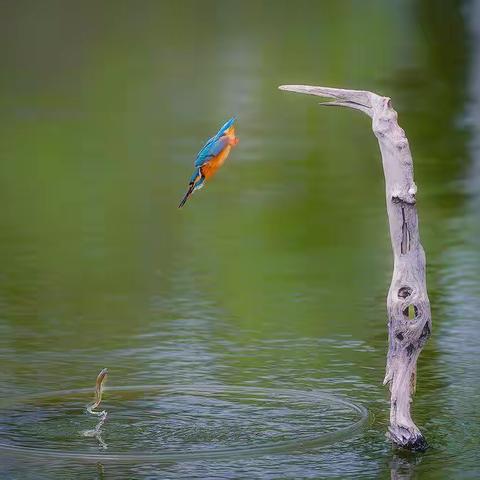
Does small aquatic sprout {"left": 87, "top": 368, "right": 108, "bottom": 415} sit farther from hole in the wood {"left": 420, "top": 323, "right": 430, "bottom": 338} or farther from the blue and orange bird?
hole in the wood {"left": 420, "top": 323, "right": 430, "bottom": 338}

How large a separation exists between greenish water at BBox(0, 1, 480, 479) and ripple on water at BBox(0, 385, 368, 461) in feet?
0.06

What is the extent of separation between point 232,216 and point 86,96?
6304 millimetres

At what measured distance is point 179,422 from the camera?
670 centimetres

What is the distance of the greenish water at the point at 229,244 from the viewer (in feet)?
21.8

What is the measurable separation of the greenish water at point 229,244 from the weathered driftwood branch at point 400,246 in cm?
38

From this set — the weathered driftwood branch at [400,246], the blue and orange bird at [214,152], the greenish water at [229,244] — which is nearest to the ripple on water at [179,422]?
the greenish water at [229,244]

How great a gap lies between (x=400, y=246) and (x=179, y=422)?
1.32m

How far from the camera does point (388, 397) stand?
7223 millimetres

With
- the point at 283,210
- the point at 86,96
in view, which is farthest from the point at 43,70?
the point at 283,210

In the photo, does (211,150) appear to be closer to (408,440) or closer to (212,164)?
(212,164)

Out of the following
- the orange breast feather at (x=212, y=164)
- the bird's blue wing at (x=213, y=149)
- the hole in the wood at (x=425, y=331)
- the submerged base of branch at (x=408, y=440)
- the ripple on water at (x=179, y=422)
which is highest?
the bird's blue wing at (x=213, y=149)

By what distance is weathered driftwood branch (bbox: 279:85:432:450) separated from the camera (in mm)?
5895

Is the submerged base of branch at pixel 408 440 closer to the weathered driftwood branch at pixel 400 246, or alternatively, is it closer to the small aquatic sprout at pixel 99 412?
the weathered driftwood branch at pixel 400 246

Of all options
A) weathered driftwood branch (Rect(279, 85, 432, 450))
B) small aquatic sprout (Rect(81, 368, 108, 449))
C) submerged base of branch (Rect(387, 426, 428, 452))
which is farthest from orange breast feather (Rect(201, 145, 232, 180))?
submerged base of branch (Rect(387, 426, 428, 452))
